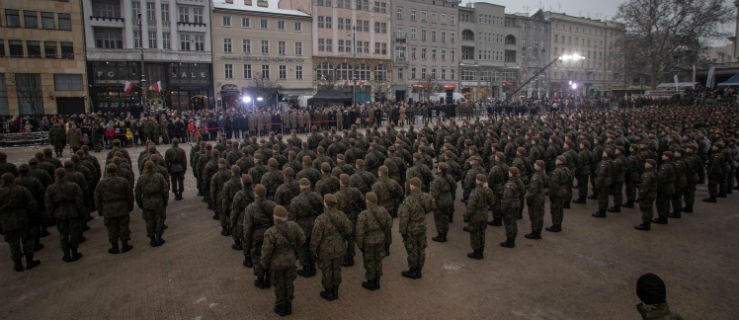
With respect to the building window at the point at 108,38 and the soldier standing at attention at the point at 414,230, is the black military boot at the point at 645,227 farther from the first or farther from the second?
the building window at the point at 108,38

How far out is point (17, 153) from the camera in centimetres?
2483

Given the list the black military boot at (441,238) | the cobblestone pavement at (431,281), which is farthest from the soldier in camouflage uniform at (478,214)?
the black military boot at (441,238)

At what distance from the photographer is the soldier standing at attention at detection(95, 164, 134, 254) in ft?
31.9

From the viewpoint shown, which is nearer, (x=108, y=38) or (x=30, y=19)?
(x=30, y=19)

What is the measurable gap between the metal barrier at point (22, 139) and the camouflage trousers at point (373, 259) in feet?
92.0

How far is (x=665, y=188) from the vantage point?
12.1m

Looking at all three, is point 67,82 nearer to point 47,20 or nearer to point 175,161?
point 47,20

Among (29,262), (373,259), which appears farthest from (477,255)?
(29,262)

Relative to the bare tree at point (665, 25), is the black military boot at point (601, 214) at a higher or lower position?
lower

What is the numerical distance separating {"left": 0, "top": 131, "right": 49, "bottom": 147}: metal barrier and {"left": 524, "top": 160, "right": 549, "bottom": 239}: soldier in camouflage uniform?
29222mm

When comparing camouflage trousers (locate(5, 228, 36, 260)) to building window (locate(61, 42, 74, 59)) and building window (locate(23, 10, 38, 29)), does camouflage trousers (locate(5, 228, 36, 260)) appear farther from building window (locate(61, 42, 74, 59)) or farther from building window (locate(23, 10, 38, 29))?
building window (locate(23, 10, 38, 29))

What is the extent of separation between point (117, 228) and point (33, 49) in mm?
43757

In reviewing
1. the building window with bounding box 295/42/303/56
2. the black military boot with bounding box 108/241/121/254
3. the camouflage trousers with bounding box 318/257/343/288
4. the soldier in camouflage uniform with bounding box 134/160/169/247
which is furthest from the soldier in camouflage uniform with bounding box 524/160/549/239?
the building window with bounding box 295/42/303/56

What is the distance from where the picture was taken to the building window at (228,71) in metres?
51.5
